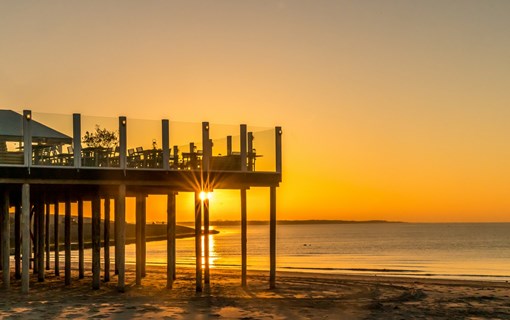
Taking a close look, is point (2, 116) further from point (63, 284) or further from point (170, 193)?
point (63, 284)

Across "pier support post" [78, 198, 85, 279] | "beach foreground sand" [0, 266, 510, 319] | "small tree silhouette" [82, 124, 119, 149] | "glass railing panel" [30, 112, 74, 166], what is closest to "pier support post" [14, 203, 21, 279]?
"pier support post" [78, 198, 85, 279]

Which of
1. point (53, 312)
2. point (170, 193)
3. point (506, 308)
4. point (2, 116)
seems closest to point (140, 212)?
point (170, 193)

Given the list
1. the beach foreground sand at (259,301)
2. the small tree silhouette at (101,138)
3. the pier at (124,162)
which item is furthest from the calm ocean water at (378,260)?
the small tree silhouette at (101,138)

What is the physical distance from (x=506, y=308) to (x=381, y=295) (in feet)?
14.6

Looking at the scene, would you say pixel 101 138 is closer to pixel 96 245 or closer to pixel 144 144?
pixel 144 144

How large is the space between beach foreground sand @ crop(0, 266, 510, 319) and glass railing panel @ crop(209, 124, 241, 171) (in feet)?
14.4

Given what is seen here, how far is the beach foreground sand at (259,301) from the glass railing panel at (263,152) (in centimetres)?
440

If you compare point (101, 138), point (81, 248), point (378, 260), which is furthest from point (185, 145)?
point (378, 260)

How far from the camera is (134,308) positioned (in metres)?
20.3

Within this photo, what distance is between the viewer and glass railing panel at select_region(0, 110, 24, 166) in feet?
74.3

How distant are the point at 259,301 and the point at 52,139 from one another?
8.17 m

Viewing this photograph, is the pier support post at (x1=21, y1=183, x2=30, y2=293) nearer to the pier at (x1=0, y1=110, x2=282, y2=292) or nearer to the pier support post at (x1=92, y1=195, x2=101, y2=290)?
the pier at (x1=0, y1=110, x2=282, y2=292)

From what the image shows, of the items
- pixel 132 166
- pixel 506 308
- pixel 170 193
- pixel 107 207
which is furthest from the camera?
pixel 107 207

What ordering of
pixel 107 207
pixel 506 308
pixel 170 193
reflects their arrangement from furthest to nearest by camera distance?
pixel 107 207 → pixel 170 193 → pixel 506 308
